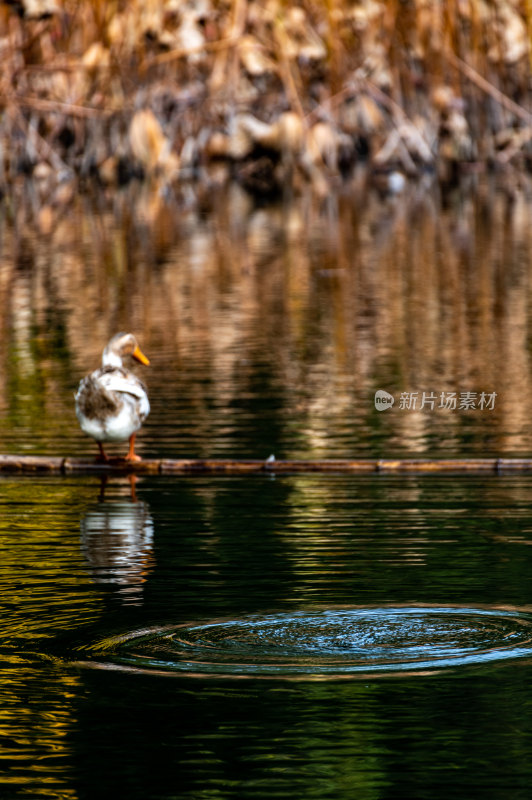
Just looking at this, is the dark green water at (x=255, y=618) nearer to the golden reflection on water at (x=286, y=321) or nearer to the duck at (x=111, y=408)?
the duck at (x=111, y=408)

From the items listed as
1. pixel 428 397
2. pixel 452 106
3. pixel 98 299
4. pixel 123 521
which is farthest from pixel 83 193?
pixel 123 521

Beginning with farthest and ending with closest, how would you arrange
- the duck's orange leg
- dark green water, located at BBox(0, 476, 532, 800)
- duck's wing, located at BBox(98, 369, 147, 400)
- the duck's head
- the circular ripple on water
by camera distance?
the duck's head → duck's wing, located at BBox(98, 369, 147, 400) → the duck's orange leg → the circular ripple on water → dark green water, located at BBox(0, 476, 532, 800)

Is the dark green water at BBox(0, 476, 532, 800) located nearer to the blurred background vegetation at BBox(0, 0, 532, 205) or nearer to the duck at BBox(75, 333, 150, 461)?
the duck at BBox(75, 333, 150, 461)

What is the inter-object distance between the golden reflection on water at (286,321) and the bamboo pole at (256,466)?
0.47 meters

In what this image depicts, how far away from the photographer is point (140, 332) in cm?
1386

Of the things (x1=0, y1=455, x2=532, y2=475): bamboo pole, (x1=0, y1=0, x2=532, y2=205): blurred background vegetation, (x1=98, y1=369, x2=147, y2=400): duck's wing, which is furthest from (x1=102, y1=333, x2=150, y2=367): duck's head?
(x1=0, y1=0, x2=532, y2=205): blurred background vegetation

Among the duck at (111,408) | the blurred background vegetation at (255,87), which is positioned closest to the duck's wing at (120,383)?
the duck at (111,408)

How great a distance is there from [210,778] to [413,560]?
219cm

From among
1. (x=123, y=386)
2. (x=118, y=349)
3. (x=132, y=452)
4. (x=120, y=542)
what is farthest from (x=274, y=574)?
(x=118, y=349)

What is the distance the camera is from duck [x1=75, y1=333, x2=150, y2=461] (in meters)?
8.36

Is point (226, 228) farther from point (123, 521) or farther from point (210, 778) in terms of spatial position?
point (210, 778)

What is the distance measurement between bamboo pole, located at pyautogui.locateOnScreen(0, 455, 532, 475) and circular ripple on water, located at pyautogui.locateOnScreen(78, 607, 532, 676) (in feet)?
7.55

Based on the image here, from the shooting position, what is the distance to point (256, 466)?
809 cm

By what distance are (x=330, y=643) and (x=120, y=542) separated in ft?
5.85
